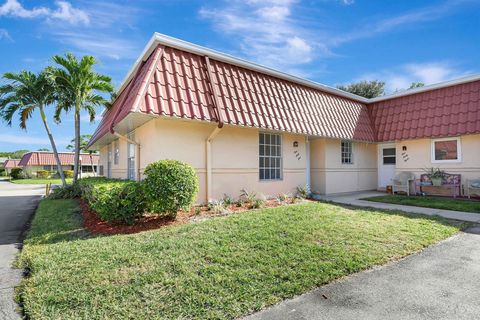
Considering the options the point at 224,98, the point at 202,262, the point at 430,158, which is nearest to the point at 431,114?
the point at 430,158

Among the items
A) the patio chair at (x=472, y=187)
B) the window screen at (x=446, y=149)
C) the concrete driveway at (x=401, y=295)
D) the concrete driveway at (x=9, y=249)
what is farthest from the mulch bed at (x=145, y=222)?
the window screen at (x=446, y=149)

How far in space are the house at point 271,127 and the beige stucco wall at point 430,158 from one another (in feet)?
0.14

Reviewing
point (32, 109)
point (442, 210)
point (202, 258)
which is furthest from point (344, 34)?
point (32, 109)

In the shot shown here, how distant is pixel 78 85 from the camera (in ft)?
41.3

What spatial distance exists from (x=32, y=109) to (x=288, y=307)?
16484 millimetres

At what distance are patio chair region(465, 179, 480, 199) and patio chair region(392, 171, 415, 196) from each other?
6.61 feet

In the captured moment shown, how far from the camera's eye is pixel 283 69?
11156mm

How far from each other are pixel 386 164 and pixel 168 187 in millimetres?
12420

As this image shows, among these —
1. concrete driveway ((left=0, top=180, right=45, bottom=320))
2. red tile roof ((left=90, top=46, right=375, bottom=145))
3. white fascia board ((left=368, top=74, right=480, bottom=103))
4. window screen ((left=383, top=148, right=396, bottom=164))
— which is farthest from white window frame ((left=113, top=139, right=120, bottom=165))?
white fascia board ((left=368, top=74, right=480, bottom=103))

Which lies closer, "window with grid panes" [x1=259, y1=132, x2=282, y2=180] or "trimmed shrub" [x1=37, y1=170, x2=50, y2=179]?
"window with grid panes" [x1=259, y1=132, x2=282, y2=180]

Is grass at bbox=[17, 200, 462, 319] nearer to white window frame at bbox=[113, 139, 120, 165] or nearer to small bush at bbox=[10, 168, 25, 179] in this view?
white window frame at bbox=[113, 139, 120, 165]

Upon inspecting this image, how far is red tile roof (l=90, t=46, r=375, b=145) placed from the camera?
24.2 ft

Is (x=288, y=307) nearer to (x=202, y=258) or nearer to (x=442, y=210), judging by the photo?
(x=202, y=258)

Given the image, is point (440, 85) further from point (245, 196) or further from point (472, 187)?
point (245, 196)
